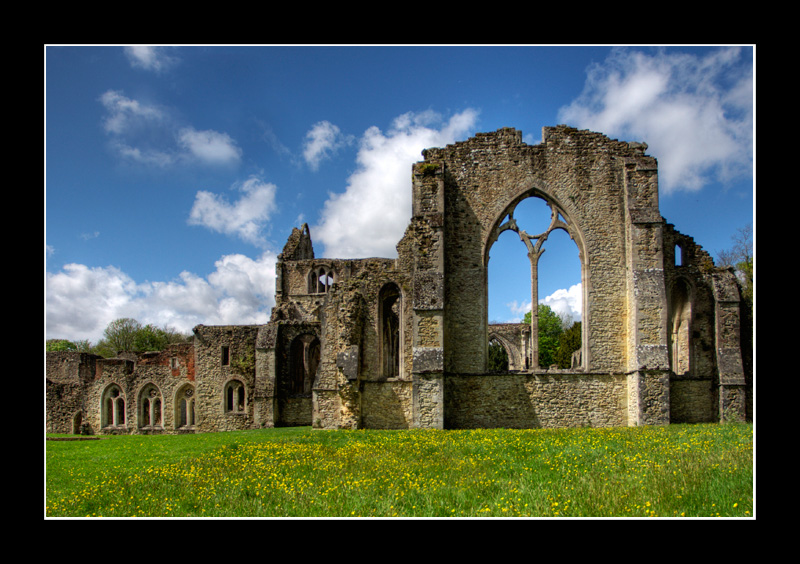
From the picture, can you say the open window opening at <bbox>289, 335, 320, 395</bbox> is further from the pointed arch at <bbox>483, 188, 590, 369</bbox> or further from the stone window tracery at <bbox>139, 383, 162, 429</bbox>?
the pointed arch at <bbox>483, 188, 590, 369</bbox>

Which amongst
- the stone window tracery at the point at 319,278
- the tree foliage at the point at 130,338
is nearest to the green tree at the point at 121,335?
the tree foliage at the point at 130,338

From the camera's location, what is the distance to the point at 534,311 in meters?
17.4

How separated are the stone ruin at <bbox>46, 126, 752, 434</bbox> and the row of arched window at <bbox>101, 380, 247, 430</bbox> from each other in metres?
11.6

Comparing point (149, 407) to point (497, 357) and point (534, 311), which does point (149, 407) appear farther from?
point (497, 357)

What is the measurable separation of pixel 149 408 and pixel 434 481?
2451cm

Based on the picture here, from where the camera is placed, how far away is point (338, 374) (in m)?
17.9

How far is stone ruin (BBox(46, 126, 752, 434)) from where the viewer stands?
16.8 metres

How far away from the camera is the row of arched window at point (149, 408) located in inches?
1085

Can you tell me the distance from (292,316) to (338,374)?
55.2 ft

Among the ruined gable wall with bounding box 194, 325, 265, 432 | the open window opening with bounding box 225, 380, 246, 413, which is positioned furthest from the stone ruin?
the open window opening with bounding box 225, 380, 246, 413

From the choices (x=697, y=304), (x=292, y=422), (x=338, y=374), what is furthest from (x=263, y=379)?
(x=697, y=304)

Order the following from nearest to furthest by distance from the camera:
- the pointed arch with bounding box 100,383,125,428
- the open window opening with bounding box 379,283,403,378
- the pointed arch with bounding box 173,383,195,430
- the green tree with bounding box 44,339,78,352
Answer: the open window opening with bounding box 379,283,403,378
the pointed arch with bounding box 173,383,195,430
the pointed arch with bounding box 100,383,125,428
the green tree with bounding box 44,339,78,352

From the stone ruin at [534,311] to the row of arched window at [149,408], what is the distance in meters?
11.6

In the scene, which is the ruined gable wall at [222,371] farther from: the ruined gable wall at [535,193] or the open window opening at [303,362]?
the ruined gable wall at [535,193]
